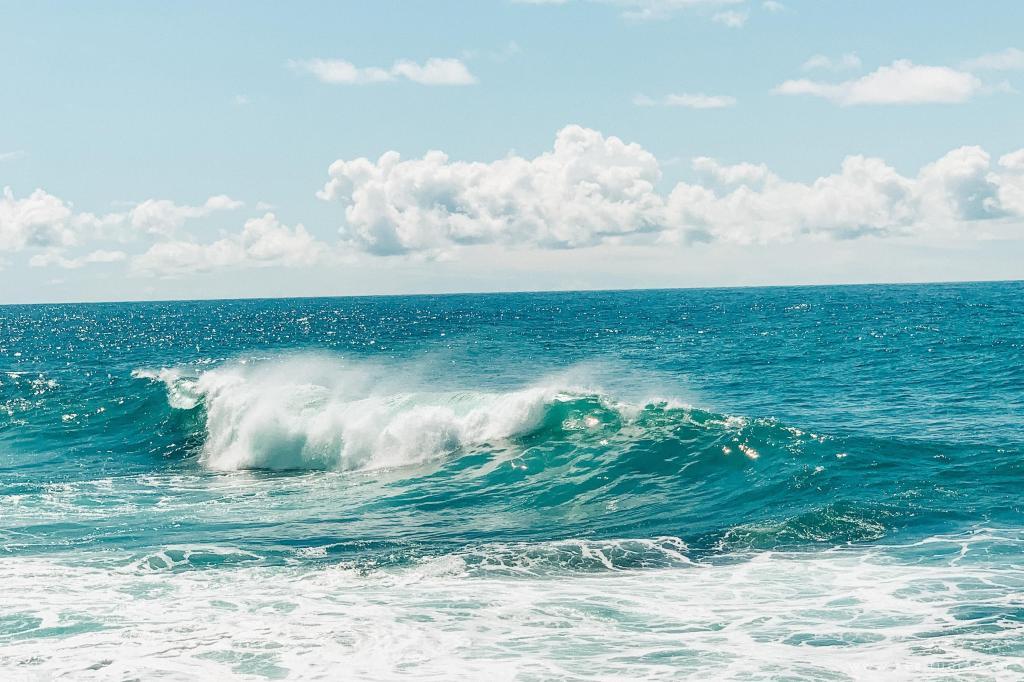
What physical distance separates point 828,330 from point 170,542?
6153cm

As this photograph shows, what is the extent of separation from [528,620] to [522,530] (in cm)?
596

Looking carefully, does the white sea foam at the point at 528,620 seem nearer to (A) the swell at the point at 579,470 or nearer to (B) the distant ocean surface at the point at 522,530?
(B) the distant ocean surface at the point at 522,530

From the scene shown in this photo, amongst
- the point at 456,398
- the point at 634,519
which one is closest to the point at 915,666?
the point at 634,519

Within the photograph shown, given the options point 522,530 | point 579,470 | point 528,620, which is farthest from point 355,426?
point 528,620

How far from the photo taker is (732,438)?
2598 cm

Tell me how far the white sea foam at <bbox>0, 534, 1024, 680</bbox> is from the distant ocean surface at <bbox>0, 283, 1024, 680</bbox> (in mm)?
60

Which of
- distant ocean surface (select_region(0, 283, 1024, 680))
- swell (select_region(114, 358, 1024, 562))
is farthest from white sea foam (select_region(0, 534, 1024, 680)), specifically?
swell (select_region(114, 358, 1024, 562))

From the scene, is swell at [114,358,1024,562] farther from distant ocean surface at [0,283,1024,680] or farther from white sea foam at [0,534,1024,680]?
white sea foam at [0,534,1024,680]

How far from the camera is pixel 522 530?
784 inches

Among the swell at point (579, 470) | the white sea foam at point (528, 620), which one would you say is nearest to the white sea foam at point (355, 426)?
the swell at point (579, 470)

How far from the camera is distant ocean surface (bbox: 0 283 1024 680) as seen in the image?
12.8 m

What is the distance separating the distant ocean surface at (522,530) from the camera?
1278 centimetres

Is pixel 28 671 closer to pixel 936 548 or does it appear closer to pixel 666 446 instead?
pixel 936 548

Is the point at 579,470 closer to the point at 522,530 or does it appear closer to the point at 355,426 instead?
the point at 522,530
